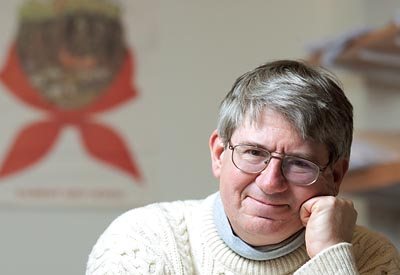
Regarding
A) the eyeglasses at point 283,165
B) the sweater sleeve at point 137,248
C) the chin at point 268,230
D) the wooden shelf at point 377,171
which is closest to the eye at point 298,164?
the eyeglasses at point 283,165

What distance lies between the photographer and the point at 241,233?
1414 mm

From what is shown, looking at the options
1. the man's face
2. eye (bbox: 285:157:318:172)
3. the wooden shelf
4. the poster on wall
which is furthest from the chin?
the poster on wall

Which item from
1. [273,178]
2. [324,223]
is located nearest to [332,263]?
[324,223]

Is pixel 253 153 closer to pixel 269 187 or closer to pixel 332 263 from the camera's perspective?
pixel 269 187

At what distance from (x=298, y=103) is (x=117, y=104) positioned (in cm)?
151

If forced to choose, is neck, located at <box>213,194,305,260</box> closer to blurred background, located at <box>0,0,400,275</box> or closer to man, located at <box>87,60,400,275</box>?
man, located at <box>87,60,400,275</box>

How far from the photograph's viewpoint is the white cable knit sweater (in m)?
1.38

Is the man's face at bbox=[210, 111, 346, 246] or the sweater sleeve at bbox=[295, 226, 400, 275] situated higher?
the man's face at bbox=[210, 111, 346, 246]

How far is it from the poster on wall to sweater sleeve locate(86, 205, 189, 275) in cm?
121

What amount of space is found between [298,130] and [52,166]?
1561 mm

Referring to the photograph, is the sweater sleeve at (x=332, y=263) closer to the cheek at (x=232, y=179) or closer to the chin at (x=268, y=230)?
the chin at (x=268, y=230)

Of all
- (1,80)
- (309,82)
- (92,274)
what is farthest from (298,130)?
(1,80)

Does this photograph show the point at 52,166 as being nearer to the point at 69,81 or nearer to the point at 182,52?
the point at 69,81

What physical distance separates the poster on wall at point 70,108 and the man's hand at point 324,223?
4.62 ft
